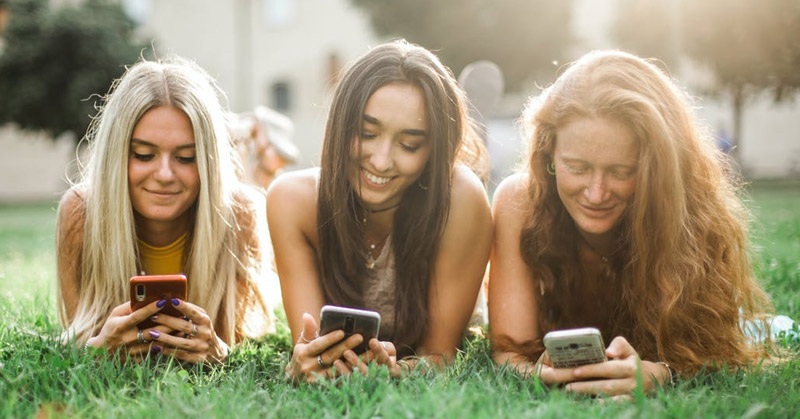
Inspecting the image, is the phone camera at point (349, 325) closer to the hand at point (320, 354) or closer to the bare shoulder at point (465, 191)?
the hand at point (320, 354)

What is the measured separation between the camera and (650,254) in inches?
120

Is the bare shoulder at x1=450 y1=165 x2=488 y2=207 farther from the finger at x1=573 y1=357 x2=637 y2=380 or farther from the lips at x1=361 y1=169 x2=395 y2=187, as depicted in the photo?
the finger at x1=573 y1=357 x2=637 y2=380

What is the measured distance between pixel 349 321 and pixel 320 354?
20cm

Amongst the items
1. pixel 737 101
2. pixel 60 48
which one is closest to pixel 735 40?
pixel 737 101

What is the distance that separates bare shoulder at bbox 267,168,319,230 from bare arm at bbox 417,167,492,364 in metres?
0.66

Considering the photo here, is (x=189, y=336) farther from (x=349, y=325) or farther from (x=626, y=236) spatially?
(x=626, y=236)

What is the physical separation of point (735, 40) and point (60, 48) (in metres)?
21.6

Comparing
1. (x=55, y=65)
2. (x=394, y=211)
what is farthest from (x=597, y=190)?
(x=55, y=65)

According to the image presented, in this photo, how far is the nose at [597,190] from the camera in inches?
117

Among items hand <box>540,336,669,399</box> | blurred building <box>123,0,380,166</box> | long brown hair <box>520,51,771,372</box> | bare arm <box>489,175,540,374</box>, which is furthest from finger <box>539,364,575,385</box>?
blurred building <box>123,0,380,166</box>

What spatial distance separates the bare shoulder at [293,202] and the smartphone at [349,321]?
77 centimetres

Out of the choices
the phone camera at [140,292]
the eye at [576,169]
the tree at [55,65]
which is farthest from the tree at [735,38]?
the tree at [55,65]

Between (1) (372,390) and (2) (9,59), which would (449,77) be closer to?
(1) (372,390)

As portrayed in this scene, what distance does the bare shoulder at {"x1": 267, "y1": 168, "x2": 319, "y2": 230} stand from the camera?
3.46 meters
